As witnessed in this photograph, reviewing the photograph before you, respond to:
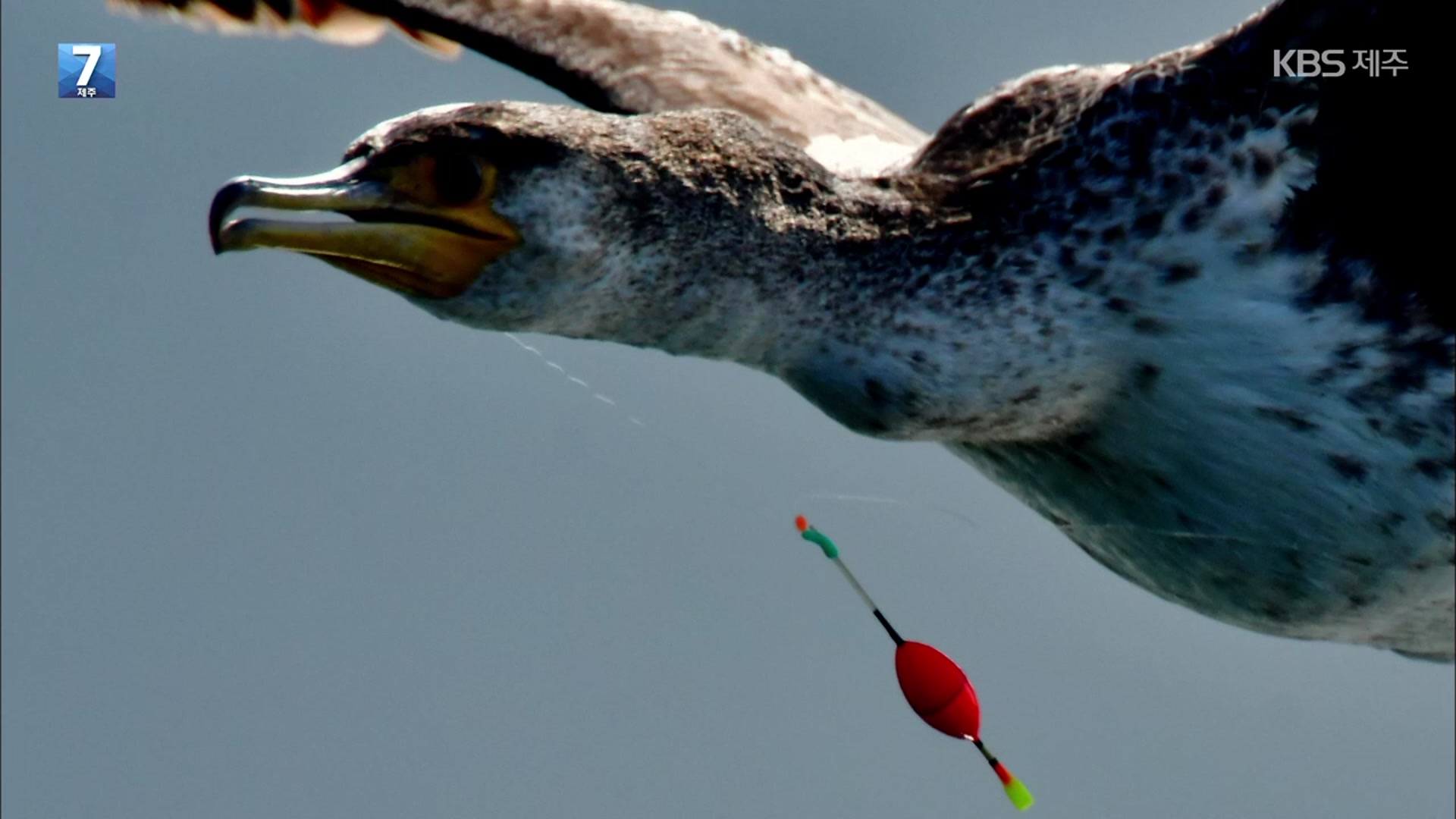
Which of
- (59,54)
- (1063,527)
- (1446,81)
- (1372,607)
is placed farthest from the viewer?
(59,54)

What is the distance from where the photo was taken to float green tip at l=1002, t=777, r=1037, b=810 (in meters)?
4.13

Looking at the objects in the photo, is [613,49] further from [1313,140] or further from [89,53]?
[1313,140]

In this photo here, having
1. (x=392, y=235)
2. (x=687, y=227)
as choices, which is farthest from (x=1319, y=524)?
(x=392, y=235)

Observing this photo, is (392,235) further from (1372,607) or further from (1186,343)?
(1372,607)

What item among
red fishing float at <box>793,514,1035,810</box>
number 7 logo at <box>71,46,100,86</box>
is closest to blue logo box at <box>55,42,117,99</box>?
number 7 logo at <box>71,46,100,86</box>

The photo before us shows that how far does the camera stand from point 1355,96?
492 centimetres

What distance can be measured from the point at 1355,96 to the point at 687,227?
1720 mm

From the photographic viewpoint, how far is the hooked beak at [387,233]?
435cm

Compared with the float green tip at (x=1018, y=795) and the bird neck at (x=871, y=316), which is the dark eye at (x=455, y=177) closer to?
the bird neck at (x=871, y=316)

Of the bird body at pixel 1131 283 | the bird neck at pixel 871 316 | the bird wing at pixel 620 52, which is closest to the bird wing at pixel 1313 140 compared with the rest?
the bird body at pixel 1131 283

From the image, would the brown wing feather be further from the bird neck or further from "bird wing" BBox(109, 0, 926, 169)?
the bird neck

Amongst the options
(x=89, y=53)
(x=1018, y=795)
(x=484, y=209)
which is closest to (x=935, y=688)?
(x=1018, y=795)

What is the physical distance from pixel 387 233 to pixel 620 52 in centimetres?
275

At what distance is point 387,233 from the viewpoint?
175 inches
